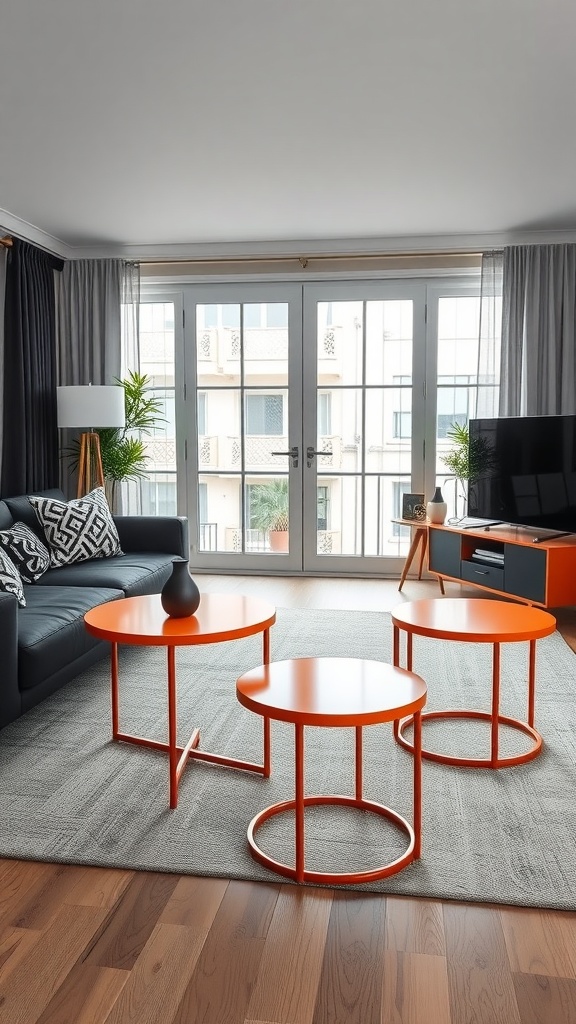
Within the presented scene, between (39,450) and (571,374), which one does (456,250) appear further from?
(39,450)

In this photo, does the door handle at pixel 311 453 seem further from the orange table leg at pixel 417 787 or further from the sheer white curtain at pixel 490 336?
the orange table leg at pixel 417 787

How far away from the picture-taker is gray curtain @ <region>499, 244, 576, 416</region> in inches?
211

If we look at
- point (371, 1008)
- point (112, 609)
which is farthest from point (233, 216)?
point (371, 1008)

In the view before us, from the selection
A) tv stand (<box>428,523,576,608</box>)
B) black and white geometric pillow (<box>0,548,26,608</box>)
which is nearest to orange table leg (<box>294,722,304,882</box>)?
black and white geometric pillow (<box>0,548,26,608</box>)

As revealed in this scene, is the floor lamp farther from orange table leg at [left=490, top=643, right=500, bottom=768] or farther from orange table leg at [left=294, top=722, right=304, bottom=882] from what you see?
orange table leg at [left=294, top=722, right=304, bottom=882]

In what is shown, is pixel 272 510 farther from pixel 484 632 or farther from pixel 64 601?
pixel 484 632

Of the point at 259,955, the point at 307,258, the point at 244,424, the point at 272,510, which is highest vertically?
the point at 307,258

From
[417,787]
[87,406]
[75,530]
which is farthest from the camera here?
[87,406]

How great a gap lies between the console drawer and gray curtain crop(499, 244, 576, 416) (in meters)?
1.19

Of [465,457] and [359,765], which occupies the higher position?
[465,457]

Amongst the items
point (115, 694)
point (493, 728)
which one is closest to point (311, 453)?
point (115, 694)

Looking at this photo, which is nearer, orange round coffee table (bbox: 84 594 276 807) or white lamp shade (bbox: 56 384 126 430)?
orange round coffee table (bbox: 84 594 276 807)

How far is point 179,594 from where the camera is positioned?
8.38ft

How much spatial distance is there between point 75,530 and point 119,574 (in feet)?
1.77
